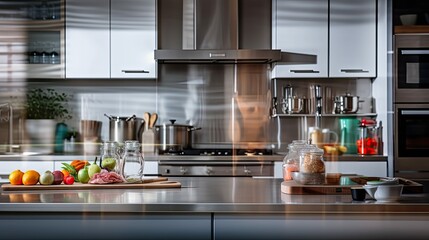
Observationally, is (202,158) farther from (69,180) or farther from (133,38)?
(69,180)

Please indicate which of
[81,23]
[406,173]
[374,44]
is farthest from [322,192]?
[81,23]

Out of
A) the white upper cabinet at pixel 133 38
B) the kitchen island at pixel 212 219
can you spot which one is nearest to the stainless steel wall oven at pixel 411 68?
the white upper cabinet at pixel 133 38

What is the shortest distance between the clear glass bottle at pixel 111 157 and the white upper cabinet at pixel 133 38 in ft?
6.74

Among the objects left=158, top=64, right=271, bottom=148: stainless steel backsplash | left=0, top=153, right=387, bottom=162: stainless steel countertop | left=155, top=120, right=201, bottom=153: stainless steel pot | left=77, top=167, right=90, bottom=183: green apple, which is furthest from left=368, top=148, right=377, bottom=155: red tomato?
left=77, top=167, right=90, bottom=183: green apple

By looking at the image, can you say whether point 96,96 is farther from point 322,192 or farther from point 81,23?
point 322,192

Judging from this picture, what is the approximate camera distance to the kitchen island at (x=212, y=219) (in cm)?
189

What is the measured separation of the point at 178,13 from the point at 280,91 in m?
1.06

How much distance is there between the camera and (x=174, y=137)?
15.2 feet

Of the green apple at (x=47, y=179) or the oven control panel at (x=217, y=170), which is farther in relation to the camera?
the oven control panel at (x=217, y=170)

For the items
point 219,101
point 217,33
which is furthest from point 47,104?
point 217,33

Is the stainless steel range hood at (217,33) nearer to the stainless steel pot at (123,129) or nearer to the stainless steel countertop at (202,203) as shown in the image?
the stainless steel pot at (123,129)

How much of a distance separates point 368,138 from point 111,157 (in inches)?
102

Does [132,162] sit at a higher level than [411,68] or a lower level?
lower

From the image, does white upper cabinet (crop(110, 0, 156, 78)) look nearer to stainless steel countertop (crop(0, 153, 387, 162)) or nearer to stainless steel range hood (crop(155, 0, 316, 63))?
stainless steel range hood (crop(155, 0, 316, 63))
